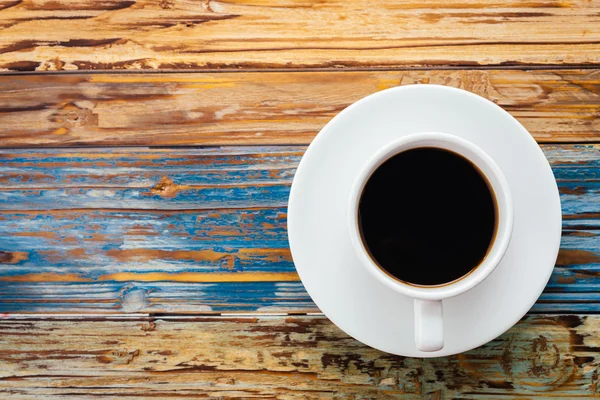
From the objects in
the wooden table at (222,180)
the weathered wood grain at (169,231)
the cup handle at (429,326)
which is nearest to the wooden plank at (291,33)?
the wooden table at (222,180)

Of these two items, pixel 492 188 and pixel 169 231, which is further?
pixel 169 231

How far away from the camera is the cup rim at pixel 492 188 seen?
56cm

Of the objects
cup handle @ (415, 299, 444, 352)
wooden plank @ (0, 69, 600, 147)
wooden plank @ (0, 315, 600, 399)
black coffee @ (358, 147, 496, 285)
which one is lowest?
wooden plank @ (0, 315, 600, 399)

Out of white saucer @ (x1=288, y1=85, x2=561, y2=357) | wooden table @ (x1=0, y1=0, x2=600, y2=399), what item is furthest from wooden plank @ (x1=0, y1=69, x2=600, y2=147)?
white saucer @ (x1=288, y1=85, x2=561, y2=357)

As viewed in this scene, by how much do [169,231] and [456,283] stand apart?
1.49ft

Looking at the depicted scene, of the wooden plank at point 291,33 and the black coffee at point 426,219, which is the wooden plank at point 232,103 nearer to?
the wooden plank at point 291,33

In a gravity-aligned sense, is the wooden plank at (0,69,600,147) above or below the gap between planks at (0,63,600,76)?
below

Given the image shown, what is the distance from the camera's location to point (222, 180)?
83 centimetres

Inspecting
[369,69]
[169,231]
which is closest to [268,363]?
[169,231]

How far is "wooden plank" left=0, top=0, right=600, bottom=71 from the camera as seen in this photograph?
81cm

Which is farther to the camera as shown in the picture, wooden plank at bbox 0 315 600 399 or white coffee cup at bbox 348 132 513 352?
wooden plank at bbox 0 315 600 399

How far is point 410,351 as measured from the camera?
686mm

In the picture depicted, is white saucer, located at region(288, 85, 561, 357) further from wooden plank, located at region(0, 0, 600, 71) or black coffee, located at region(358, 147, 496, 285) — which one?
wooden plank, located at region(0, 0, 600, 71)

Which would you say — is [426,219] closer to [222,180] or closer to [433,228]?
[433,228]
